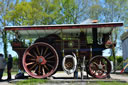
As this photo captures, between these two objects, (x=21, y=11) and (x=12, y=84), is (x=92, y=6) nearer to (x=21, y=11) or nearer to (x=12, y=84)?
(x=21, y=11)

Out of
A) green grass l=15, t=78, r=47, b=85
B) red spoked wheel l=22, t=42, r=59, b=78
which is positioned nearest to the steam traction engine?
red spoked wheel l=22, t=42, r=59, b=78

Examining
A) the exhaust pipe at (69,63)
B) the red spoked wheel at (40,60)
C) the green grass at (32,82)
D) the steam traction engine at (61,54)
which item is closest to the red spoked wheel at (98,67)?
the steam traction engine at (61,54)

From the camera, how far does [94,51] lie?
37.8 feet

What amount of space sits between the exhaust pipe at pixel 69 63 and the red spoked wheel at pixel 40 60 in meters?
0.48

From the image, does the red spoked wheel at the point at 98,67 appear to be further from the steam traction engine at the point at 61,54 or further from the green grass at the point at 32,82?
the green grass at the point at 32,82

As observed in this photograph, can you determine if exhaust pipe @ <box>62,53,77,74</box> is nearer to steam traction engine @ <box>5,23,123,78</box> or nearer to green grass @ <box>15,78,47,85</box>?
steam traction engine @ <box>5,23,123,78</box>

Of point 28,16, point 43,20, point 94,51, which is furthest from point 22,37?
point 43,20

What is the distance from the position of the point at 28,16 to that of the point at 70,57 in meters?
16.8

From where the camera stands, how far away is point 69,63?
11.1m

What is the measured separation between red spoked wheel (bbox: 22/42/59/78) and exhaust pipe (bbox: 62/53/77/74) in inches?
18.9

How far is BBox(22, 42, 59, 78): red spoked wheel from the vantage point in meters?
10.9

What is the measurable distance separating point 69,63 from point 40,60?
170cm

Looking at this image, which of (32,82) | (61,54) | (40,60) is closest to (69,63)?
(61,54)

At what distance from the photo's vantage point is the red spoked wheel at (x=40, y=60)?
430 inches
